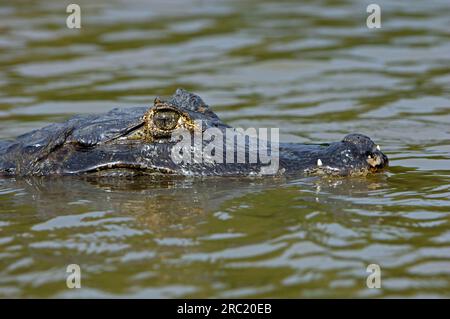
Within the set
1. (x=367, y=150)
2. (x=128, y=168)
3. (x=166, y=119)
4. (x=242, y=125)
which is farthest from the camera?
(x=242, y=125)

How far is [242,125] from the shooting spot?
389 inches

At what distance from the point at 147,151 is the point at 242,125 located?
112 inches

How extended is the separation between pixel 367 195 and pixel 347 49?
7.43 meters

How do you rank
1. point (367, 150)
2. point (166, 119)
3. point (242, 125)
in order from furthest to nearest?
point (242, 125) → point (166, 119) → point (367, 150)

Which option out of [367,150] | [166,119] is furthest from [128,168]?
[367,150]

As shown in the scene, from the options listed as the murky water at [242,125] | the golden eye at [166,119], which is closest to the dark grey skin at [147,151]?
the golden eye at [166,119]

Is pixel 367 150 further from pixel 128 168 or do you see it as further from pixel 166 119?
pixel 128 168

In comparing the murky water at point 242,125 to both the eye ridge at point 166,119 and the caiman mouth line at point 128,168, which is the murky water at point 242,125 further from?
the eye ridge at point 166,119

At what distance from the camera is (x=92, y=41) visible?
578 inches

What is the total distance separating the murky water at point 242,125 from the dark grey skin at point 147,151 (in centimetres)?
13

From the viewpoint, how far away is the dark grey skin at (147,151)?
7027 millimetres

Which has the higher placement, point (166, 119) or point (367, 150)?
→ point (166, 119)
